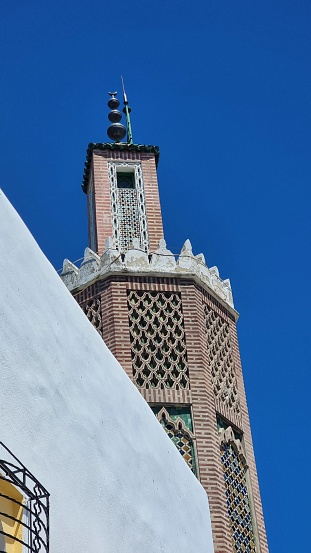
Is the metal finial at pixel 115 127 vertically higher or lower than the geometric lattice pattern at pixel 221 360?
higher

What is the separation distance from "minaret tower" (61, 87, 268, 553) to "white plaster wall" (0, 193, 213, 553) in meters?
3.65

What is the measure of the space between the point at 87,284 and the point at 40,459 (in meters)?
6.55

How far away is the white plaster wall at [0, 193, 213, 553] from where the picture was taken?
4.71 metres

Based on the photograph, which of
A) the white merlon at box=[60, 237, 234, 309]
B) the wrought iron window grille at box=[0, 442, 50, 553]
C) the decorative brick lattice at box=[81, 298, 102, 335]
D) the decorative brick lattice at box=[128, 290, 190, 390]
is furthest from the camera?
the white merlon at box=[60, 237, 234, 309]

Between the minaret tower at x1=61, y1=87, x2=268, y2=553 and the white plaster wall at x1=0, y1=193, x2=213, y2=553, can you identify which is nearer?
the white plaster wall at x1=0, y1=193, x2=213, y2=553

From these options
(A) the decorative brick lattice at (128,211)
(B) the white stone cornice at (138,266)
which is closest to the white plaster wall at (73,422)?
(B) the white stone cornice at (138,266)

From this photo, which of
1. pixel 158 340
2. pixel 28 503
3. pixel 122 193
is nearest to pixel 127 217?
pixel 122 193

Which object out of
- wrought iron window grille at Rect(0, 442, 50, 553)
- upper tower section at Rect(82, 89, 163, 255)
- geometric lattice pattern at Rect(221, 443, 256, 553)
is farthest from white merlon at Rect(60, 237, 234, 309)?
wrought iron window grille at Rect(0, 442, 50, 553)

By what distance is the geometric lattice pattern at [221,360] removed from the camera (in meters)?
10.9

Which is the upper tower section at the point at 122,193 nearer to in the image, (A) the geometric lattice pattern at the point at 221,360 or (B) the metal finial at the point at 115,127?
(B) the metal finial at the point at 115,127

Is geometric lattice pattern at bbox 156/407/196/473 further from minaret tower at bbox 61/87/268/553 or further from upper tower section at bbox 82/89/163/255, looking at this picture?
upper tower section at bbox 82/89/163/255

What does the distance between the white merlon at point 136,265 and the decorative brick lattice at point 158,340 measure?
0.28 metres

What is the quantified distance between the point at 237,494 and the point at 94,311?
233cm

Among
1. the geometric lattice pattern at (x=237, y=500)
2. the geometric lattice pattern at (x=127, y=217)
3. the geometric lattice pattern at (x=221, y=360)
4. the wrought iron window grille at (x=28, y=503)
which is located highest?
the geometric lattice pattern at (x=127, y=217)
